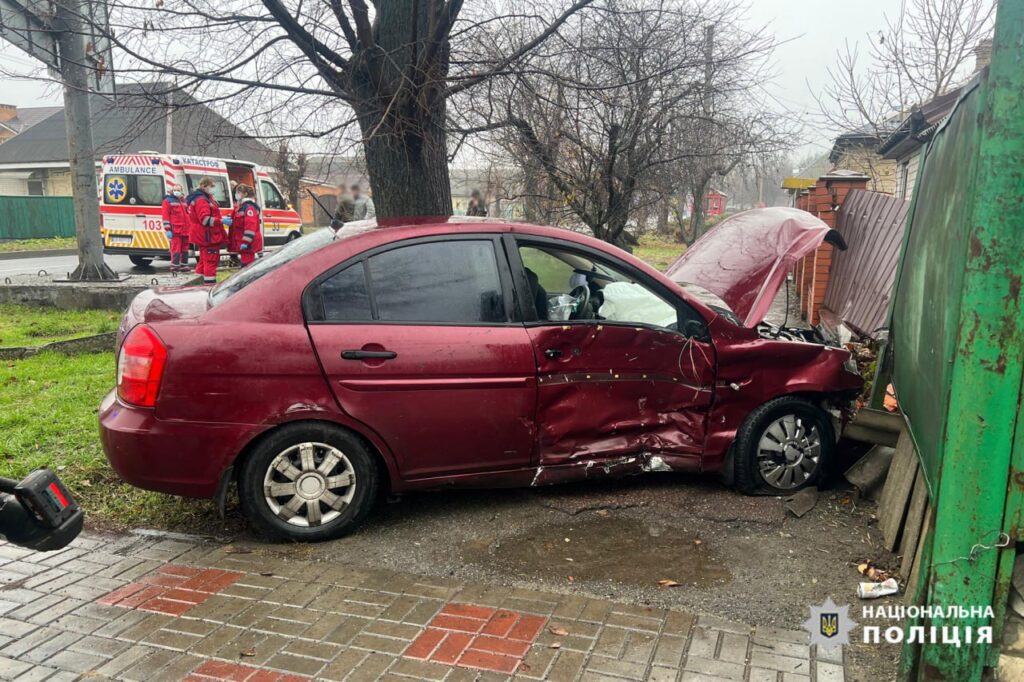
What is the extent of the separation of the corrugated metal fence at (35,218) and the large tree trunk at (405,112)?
93.8ft

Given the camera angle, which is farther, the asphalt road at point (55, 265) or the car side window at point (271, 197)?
the car side window at point (271, 197)

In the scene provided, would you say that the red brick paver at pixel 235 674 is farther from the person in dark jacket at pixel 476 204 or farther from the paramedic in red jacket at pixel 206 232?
the paramedic in red jacket at pixel 206 232

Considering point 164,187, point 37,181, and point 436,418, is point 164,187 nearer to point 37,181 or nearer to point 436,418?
point 436,418

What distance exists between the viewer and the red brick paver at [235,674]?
286 cm

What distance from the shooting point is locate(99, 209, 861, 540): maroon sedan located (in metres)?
3.76

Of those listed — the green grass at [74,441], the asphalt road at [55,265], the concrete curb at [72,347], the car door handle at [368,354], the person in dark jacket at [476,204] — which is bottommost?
the green grass at [74,441]

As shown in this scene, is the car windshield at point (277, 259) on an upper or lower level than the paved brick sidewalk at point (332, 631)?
upper

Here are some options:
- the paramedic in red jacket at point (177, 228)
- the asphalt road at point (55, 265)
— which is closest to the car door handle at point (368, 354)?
the paramedic in red jacket at point (177, 228)

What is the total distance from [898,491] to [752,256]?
6.59 ft

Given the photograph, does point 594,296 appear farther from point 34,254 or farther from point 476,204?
point 34,254

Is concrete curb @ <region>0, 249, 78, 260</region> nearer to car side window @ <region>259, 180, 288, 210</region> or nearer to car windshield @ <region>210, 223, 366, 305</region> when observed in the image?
car side window @ <region>259, 180, 288, 210</region>

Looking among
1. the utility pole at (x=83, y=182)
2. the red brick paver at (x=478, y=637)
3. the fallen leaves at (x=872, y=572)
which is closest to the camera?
the red brick paver at (x=478, y=637)

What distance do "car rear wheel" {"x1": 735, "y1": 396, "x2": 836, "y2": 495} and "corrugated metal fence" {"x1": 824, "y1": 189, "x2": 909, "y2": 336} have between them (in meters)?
1.31

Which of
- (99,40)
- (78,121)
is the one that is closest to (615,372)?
(99,40)
